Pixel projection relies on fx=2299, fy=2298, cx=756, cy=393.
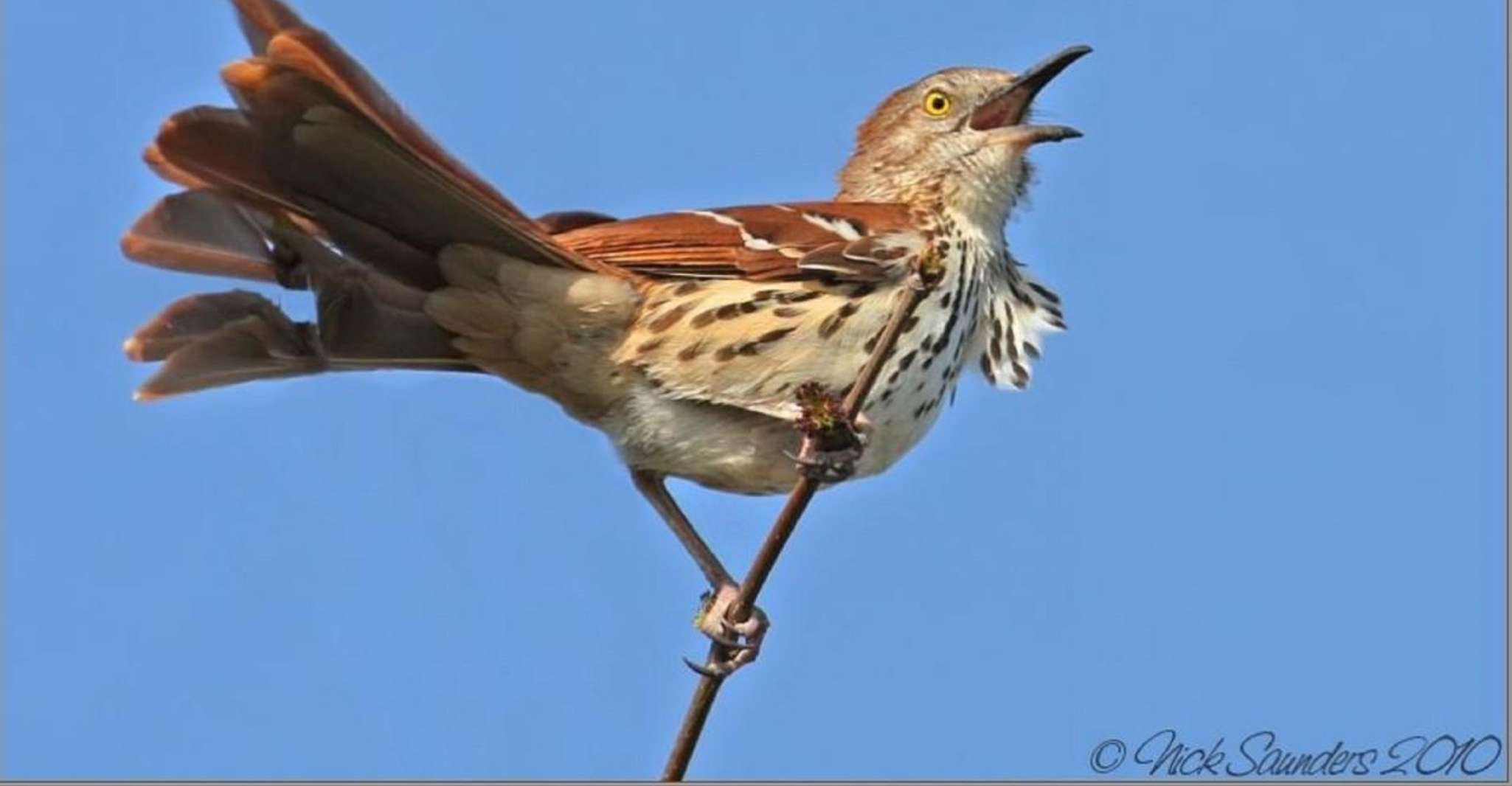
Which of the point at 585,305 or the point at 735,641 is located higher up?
the point at 585,305

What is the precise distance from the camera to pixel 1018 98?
6.66 meters

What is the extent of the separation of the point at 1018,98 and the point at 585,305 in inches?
65.5

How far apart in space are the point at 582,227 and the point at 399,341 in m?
0.63

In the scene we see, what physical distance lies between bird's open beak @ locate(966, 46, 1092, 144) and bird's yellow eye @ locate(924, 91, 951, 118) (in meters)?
0.09

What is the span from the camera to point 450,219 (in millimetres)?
5492

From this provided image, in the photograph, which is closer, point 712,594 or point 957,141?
point 712,594

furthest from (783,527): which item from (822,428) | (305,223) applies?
(305,223)

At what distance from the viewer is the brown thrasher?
5438 millimetres

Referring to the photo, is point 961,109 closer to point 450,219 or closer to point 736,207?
point 736,207

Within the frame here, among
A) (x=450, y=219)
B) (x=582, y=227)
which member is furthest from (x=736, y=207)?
(x=450, y=219)

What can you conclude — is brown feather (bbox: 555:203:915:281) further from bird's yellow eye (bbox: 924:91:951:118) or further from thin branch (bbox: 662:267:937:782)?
thin branch (bbox: 662:267:937:782)

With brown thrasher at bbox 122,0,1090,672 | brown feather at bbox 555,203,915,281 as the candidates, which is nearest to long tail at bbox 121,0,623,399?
brown thrasher at bbox 122,0,1090,672

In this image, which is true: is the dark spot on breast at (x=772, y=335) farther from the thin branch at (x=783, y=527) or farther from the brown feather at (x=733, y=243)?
the thin branch at (x=783, y=527)

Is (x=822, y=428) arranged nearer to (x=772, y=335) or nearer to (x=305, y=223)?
(x=772, y=335)
